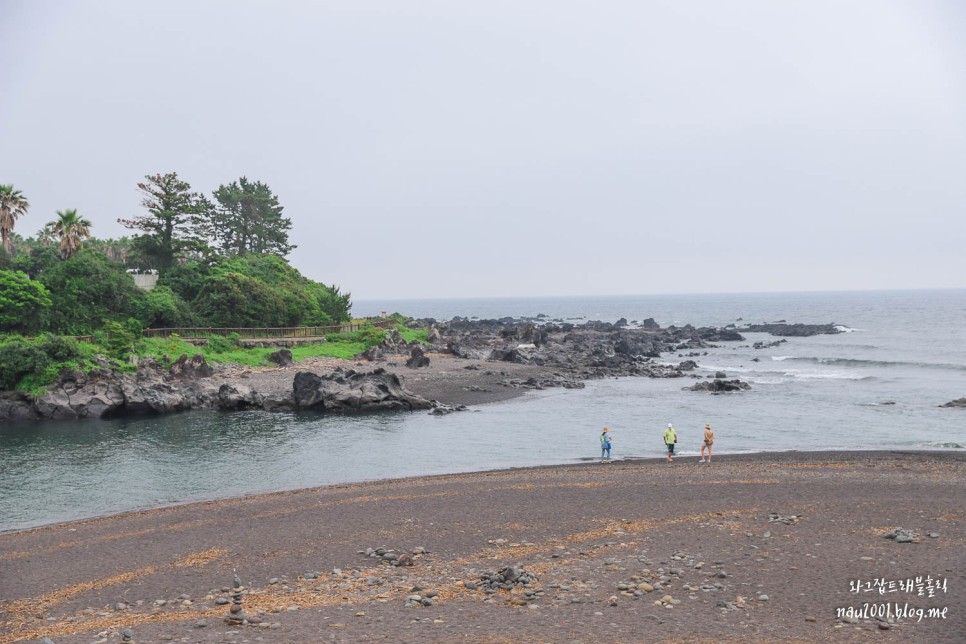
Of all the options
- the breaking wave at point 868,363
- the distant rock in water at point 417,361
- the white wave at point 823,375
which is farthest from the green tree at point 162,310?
the breaking wave at point 868,363

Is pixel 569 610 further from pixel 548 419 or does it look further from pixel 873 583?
pixel 548 419

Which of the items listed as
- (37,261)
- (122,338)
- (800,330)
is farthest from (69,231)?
(800,330)

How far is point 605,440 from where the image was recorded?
32000mm

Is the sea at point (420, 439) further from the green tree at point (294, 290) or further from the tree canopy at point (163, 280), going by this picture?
the green tree at point (294, 290)

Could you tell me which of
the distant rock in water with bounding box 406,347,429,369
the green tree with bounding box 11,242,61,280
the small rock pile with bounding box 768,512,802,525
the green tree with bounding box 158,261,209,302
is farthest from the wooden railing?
the small rock pile with bounding box 768,512,802,525

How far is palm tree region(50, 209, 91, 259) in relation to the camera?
2798 inches

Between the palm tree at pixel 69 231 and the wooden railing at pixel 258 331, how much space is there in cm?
1455

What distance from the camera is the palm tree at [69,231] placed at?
7106cm

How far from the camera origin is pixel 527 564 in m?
16.4

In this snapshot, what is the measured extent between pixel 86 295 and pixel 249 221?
137 feet

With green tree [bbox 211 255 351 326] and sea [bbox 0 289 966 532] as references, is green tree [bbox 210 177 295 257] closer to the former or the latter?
green tree [bbox 211 255 351 326]

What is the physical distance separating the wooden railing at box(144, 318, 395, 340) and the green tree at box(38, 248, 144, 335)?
4.03 m

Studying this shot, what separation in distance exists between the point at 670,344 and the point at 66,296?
8757 centimetres

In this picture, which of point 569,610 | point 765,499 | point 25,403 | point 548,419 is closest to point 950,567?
point 765,499
